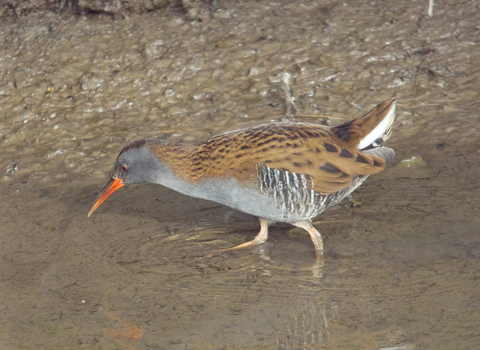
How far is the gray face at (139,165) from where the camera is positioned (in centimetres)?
366

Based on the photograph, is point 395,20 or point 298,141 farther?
point 395,20

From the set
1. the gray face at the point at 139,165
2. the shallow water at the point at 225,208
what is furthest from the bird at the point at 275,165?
the shallow water at the point at 225,208

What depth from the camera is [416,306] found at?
10.3 feet

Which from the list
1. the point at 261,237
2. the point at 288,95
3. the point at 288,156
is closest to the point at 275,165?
the point at 288,156

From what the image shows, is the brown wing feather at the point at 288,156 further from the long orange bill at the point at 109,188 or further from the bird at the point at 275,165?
→ the long orange bill at the point at 109,188

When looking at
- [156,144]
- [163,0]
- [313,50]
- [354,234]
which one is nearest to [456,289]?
[354,234]

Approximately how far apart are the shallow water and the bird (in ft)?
1.28

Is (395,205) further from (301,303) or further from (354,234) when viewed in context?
(301,303)

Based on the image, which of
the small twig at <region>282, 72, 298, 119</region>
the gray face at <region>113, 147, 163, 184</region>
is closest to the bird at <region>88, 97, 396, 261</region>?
the gray face at <region>113, 147, 163, 184</region>

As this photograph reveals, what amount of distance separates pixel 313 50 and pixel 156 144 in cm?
231

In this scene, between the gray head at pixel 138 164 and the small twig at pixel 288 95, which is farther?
the small twig at pixel 288 95

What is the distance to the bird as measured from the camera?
3455mm

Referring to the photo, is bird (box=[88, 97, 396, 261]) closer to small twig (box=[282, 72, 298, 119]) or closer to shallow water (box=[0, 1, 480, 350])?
shallow water (box=[0, 1, 480, 350])

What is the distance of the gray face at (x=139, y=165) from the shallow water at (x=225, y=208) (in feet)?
1.47
